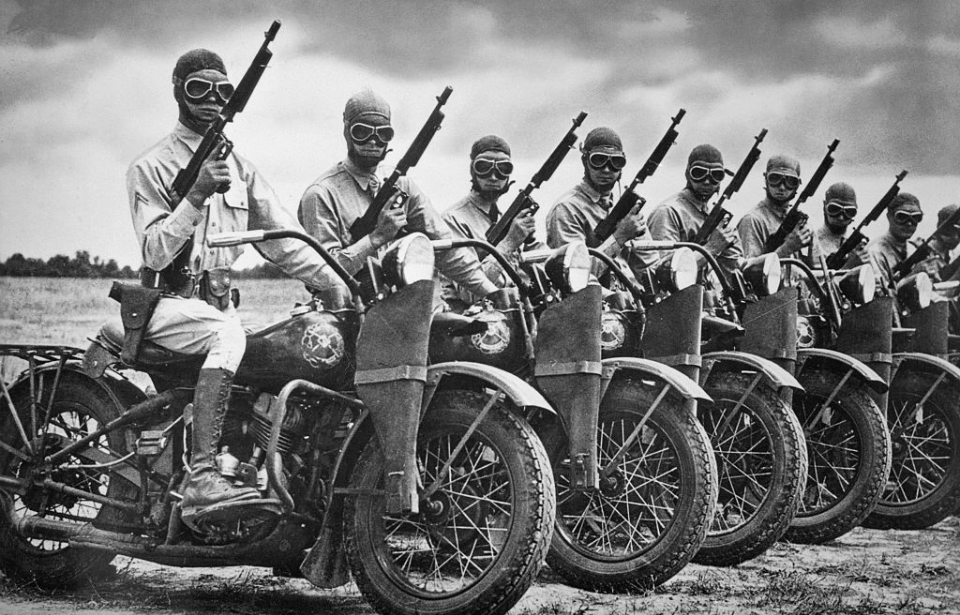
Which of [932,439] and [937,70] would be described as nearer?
[937,70]

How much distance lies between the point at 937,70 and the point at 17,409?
17.4 ft

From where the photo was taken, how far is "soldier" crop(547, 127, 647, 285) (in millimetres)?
7621

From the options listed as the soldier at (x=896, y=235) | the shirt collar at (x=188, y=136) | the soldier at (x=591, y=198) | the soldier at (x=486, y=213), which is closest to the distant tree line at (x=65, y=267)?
the shirt collar at (x=188, y=136)

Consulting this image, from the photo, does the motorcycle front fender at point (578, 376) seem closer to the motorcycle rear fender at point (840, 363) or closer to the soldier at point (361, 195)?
the soldier at point (361, 195)

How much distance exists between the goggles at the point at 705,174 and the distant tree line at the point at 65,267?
3.30 metres

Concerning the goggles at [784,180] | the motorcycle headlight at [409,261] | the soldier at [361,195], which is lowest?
the motorcycle headlight at [409,261]

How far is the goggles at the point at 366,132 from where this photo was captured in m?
6.05

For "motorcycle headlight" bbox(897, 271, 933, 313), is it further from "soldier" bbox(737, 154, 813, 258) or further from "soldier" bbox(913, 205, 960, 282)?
"soldier" bbox(913, 205, 960, 282)

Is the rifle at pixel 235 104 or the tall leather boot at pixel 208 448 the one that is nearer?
the tall leather boot at pixel 208 448

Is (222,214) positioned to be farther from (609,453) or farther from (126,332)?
(609,453)

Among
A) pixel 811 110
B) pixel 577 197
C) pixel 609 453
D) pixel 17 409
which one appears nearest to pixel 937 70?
pixel 811 110

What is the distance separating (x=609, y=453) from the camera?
584 centimetres

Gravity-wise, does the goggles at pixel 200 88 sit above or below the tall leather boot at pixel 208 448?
above

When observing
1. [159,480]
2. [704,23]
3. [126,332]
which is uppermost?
[704,23]
